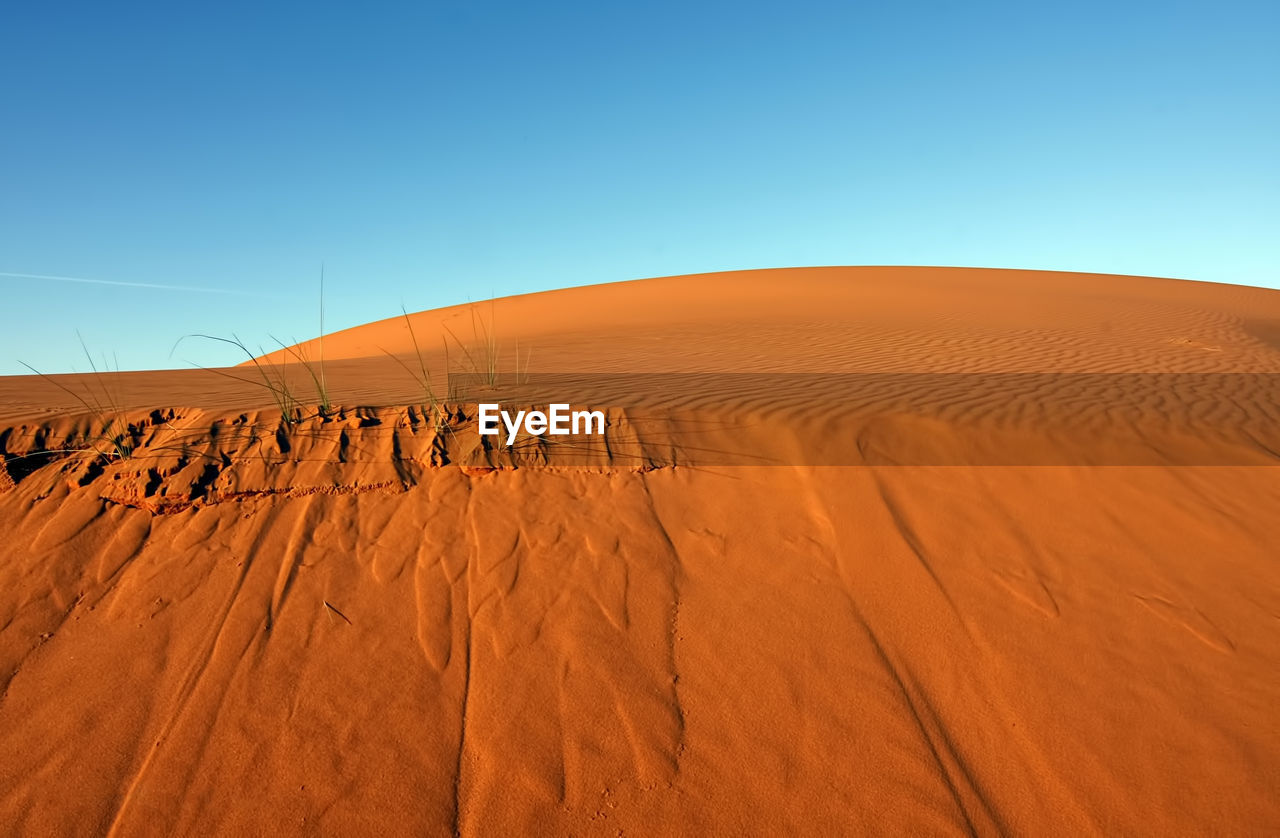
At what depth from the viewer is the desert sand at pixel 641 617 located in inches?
128

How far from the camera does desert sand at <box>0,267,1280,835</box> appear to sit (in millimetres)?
3256

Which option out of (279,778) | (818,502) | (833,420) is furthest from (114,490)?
(833,420)

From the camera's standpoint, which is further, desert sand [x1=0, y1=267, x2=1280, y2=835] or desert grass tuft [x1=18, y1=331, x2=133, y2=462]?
desert grass tuft [x1=18, y1=331, x2=133, y2=462]

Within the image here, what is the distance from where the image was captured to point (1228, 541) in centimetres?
501

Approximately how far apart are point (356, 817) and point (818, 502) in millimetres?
3498

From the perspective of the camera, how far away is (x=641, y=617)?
4.20m

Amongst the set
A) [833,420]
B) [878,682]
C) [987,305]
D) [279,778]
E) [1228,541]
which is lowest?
[279,778]

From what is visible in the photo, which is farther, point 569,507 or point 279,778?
point 569,507

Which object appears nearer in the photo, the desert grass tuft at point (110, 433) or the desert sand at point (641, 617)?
the desert sand at point (641, 617)

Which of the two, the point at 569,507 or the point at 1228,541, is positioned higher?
the point at 569,507

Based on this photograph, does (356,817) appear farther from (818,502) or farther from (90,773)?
(818,502)

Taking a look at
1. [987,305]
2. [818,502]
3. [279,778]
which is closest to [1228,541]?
[818,502]

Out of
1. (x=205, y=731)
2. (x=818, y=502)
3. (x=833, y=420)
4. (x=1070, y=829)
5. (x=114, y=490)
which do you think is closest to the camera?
(x=1070, y=829)

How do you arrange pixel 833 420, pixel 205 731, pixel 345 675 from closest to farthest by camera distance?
pixel 205 731, pixel 345 675, pixel 833 420
